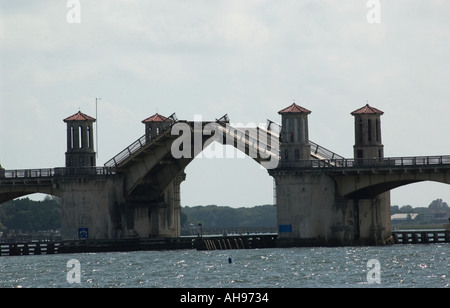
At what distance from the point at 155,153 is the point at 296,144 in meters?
11.9

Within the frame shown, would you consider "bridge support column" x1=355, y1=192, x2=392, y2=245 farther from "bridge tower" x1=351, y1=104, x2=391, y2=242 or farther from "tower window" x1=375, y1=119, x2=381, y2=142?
"tower window" x1=375, y1=119, x2=381, y2=142

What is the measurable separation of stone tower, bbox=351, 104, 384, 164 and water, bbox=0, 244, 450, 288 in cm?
762

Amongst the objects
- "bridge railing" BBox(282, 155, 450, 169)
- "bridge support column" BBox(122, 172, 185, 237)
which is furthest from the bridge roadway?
"bridge support column" BBox(122, 172, 185, 237)

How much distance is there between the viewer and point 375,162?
342 ft

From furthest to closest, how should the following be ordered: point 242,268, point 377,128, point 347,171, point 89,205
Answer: point 89,205 < point 377,128 < point 347,171 < point 242,268

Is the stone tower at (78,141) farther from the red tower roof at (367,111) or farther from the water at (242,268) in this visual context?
the red tower roof at (367,111)

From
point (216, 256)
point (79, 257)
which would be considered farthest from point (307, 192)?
point (79, 257)

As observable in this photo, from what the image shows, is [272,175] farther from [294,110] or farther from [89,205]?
[89,205]

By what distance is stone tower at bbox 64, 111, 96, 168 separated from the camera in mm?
112562

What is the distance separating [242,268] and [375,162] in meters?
25.6

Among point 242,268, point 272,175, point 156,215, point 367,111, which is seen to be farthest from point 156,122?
point 242,268

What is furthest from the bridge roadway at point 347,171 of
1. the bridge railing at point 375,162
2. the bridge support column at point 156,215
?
the bridge support column at point 156,215

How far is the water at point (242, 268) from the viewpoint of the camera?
70062 millimetres

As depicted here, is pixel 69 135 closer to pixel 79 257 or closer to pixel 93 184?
pixel 93 184
